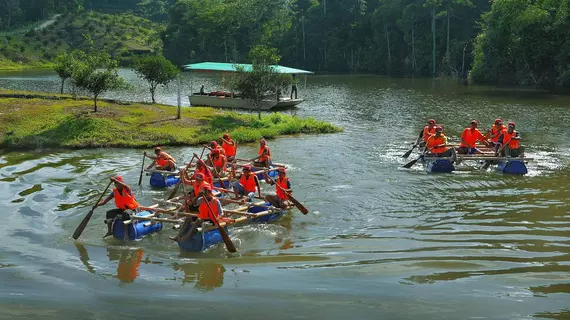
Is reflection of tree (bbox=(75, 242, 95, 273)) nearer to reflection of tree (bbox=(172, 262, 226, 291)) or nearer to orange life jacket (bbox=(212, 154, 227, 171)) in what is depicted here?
reflection of tree (bbox=(172, 262, 226, 291))

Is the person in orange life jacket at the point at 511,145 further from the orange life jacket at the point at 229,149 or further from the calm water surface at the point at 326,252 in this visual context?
the orange life jacket at the point at 229,149

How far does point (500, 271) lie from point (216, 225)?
665 centimetres

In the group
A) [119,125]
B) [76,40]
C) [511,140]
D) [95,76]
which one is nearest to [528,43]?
[511,140]

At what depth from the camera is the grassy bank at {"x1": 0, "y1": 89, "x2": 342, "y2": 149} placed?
29.2 meters

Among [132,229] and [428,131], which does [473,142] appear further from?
[132,229]

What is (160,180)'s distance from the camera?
2178cm

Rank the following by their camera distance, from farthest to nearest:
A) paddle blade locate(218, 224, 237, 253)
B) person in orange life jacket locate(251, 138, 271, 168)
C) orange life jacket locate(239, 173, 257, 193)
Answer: person in orange life jacket locate(251, 138, 271, 168), orange life jacket locate(239, 173, 257, 193), paddle blade locate(218, 224, 237, 253)

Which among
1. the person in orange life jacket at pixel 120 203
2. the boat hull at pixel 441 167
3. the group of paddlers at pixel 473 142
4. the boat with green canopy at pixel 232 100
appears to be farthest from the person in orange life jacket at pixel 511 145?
the boat with green canopy at pixel 232 100

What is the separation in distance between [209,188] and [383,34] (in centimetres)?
7971

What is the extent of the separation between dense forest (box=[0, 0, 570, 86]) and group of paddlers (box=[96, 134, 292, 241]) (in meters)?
45.2

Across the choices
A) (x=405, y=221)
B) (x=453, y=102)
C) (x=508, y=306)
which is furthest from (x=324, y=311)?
(x=453, y=102)

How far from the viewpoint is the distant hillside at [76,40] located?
103750 mm

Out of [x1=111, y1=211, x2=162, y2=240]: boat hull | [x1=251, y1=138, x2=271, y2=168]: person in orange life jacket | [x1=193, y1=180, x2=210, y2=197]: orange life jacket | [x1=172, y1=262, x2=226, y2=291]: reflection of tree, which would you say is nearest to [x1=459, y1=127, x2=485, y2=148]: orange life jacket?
[x1=251, y1=138, x2=271, y2=168]: person in orange life jacket

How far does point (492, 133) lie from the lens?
25938 mm
